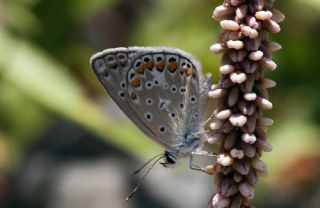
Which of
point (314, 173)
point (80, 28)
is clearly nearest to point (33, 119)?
point (80, 28)

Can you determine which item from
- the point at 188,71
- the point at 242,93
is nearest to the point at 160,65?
the point at 188,71

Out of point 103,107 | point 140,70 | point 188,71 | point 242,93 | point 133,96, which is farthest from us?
point 103,107

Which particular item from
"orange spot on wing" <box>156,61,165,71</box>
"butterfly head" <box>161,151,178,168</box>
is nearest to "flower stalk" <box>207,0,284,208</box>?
"orange spot on wing" <box>156,61,165,71</box>

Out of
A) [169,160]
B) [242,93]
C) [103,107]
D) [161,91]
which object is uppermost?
[242,93]

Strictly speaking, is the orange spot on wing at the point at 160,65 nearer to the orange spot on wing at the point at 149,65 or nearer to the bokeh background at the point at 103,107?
the orange spot on wing at the point at 149,65

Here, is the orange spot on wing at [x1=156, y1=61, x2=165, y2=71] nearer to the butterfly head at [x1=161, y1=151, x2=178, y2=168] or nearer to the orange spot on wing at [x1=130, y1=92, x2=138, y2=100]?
the orange spot on wing at [x1=130, y1=92, x2=138, y2=100]

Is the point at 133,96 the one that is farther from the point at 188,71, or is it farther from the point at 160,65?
the point at 188,71

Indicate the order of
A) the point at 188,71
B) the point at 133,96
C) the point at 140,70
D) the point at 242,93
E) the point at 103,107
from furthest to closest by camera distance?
1. the point at 103,107
2. the point at 133,96
3. the point at 140,70
4. the point at 188,71
5. the point at 242,93

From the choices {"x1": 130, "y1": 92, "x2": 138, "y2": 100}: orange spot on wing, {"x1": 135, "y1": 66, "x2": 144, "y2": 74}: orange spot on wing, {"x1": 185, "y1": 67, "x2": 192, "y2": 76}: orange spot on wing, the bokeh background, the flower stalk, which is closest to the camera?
the flower stalk
